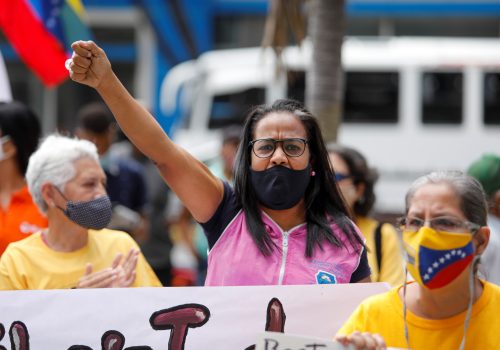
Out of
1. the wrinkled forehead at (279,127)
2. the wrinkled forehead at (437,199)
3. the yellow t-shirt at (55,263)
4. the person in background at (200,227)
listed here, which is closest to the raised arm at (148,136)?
the wrinkled forehead at (279,127)

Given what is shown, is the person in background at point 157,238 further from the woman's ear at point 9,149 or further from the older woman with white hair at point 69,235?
the older woman with white hair at point 69,235

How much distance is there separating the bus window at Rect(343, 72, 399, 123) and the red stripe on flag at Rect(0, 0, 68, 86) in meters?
9.57

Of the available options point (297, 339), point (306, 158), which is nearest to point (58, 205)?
point (306, 158)

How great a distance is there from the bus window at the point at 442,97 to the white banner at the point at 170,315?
13.3 m

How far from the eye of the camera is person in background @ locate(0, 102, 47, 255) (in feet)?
17.0

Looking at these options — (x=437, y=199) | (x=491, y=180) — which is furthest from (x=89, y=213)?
(x=491, y=180)

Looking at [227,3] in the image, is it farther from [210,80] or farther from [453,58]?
[453,58]

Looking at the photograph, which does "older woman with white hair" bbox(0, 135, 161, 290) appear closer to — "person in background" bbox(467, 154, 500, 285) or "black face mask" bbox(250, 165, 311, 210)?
"black face mask" bbox(250, 165, 311, 210)

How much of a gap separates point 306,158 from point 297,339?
1072 mm

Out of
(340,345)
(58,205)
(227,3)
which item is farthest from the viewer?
(227,3)

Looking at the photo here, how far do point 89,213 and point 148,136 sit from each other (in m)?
0.90

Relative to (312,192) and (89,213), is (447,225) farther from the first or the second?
(89,213)

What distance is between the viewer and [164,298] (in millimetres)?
3791

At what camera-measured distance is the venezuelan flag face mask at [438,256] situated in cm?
305
